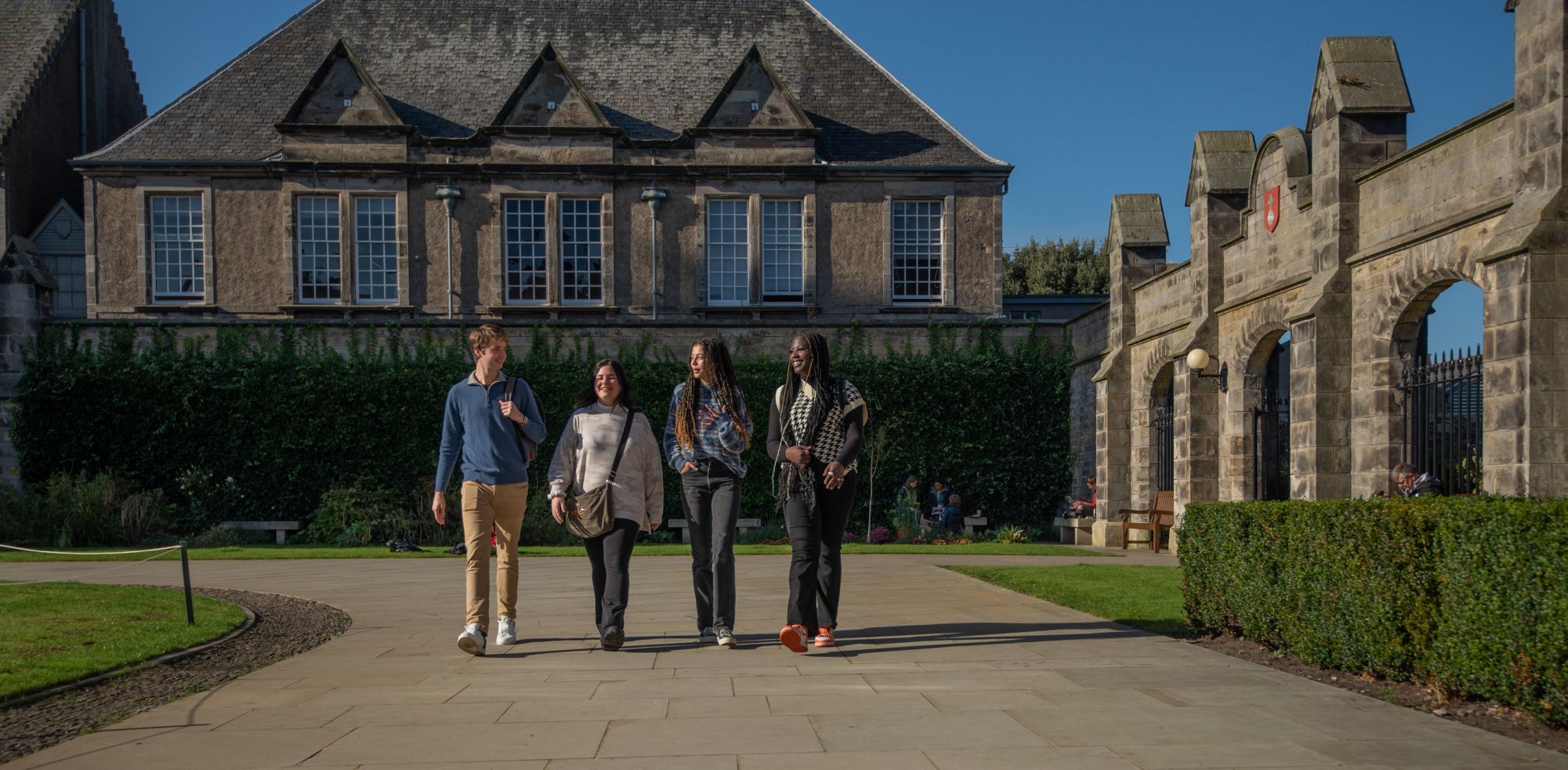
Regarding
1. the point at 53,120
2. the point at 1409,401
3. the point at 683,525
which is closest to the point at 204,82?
the point at 53,120

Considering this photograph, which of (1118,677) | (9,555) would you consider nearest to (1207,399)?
(1118,677)

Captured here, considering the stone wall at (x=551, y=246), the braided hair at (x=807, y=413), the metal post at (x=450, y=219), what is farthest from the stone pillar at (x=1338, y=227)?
the metal post at (x=450, y=219)

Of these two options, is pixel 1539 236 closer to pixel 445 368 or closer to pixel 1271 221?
pixel 1271 221

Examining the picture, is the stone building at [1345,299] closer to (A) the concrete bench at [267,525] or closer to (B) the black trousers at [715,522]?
(B) the black trousers at [715,522]

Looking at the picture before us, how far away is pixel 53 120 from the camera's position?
30.6 metres

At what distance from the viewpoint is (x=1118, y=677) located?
696cm

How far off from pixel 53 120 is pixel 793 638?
29562 millimetres

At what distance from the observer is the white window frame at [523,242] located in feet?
95.1

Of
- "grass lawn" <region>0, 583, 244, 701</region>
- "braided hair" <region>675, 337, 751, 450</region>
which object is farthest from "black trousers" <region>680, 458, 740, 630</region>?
"grass lawn" <region>0, 583, 244, 701</region>

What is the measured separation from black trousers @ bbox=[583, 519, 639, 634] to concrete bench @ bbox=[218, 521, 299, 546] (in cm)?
1785

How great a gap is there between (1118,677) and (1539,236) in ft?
20.8

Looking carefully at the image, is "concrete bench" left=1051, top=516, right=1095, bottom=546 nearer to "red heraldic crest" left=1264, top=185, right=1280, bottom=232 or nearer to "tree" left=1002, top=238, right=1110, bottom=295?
"red heraldic crest" left=1264, top=185, right=1280, bottom=232

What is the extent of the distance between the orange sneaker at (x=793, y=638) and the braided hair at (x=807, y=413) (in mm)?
808

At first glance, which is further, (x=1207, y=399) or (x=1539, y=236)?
(x=1207, y=399)
